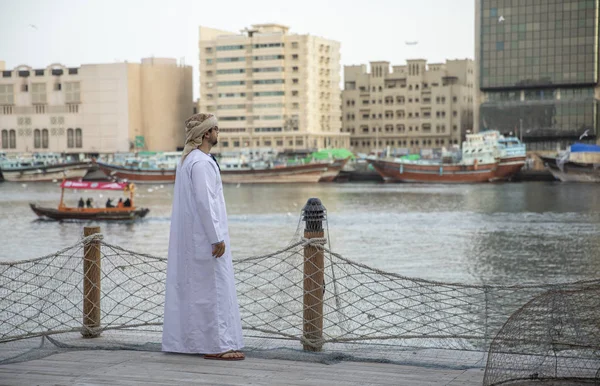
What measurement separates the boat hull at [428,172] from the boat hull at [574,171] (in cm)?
638

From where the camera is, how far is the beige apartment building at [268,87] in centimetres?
12756

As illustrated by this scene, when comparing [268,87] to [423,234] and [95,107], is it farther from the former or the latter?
[423,234]

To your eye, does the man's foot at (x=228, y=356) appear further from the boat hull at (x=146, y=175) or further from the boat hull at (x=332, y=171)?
the boat hull at (x=332, y=171)

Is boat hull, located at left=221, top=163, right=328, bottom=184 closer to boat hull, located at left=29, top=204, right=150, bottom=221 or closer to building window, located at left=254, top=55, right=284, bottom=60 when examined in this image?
building window, located at left=254, top=55, right=284, bottom=60

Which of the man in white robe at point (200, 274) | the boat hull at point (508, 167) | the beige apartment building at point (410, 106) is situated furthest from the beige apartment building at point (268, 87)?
the man in white robe at point (200, 274)

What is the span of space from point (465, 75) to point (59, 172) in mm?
65171

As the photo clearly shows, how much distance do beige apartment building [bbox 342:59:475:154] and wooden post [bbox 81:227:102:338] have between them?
128885 mm

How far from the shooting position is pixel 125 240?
34.7m

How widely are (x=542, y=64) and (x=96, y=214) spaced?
236 feet

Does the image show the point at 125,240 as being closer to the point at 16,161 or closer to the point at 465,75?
the point at 16,161

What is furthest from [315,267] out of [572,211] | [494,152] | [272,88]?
[272,88]

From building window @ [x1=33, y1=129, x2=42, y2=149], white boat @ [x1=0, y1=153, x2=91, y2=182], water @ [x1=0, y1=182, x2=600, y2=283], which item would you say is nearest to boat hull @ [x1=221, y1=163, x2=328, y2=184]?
white boat @ [x1=0, y1=153, x2=91, y2=182]

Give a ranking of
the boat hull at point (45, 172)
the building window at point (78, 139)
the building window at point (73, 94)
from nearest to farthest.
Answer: the boat hull at point (45, 172), the building window at point (73, 94), the building window at point (78, 139)

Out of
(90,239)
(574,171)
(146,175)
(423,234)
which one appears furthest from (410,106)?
(90,239)
